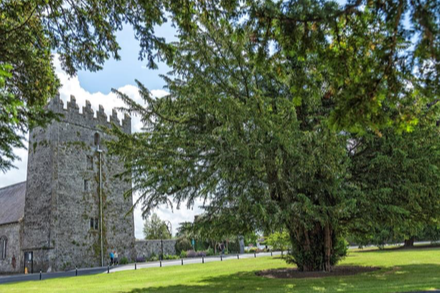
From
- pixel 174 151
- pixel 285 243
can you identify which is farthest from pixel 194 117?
pixel 285 243

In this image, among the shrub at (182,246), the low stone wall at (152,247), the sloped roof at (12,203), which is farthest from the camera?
the shrub at (182,246)

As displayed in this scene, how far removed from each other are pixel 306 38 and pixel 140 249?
34.1 meters

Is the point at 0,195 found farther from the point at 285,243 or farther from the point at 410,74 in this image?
the point at 410,74

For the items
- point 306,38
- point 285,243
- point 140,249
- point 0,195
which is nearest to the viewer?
point 306,38

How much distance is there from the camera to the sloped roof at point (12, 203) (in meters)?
33.0

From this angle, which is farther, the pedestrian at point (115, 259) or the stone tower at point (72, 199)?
the pedestrian at point (115, 259)

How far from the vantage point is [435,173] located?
13.0 metres

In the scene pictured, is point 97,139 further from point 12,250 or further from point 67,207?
point 12,250

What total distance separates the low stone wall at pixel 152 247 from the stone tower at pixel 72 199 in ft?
5.48

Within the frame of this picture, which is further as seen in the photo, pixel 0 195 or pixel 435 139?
pixel 0 195

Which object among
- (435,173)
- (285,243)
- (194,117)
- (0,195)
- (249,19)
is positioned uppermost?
(0,195)

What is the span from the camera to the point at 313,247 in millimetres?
15164

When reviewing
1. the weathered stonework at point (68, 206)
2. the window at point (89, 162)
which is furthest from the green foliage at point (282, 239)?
the window at point (89, 162)

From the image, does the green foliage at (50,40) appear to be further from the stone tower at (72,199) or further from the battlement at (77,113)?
the battlement at (77,113)
